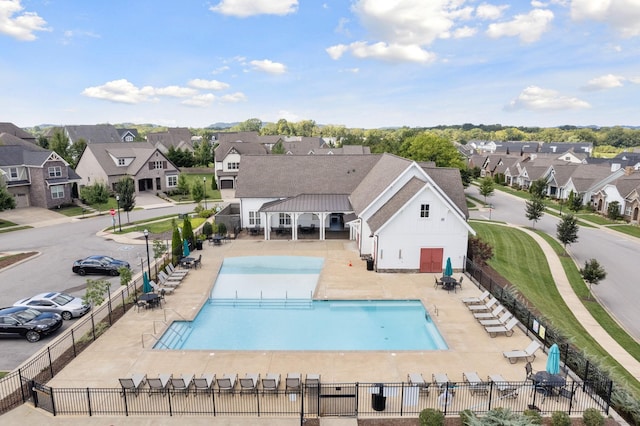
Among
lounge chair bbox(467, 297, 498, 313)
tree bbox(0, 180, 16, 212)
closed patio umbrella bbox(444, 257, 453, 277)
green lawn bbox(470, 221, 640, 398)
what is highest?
tree bbox(0, 180, 16, 212)

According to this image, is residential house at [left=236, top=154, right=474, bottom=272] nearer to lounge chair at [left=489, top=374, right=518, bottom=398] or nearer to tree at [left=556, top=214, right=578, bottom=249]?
tree at [left=556, top=214, right=578, bottom=249]

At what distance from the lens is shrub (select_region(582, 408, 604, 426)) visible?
13.2m

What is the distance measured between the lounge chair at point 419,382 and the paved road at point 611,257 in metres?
17.9

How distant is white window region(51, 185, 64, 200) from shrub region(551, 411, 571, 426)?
61502 mm

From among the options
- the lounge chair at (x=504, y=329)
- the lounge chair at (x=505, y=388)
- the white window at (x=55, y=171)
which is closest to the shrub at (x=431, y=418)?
the lounge chair at (x=505, y=388)

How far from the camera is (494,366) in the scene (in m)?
17.2

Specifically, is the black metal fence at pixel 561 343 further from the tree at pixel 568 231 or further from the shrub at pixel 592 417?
the tree at pixel 568 231

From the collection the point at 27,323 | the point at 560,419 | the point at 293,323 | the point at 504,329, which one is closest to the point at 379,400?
the point at 560,419

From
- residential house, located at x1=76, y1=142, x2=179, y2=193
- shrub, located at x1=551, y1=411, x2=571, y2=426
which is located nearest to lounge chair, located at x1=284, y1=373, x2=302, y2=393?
shrub, located at x1=551, y1=411, x2=571, y2=426

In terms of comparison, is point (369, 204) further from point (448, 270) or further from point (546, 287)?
point (546, 287)

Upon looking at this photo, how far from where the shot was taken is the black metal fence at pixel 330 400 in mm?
14172

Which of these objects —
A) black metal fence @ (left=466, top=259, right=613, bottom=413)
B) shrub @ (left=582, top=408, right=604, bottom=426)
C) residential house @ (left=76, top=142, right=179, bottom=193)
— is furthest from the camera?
residential house @ (left=76, top=142, right=179, bottom=193)

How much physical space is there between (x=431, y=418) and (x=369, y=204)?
2049 centimetres

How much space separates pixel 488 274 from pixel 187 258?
73.3ft
